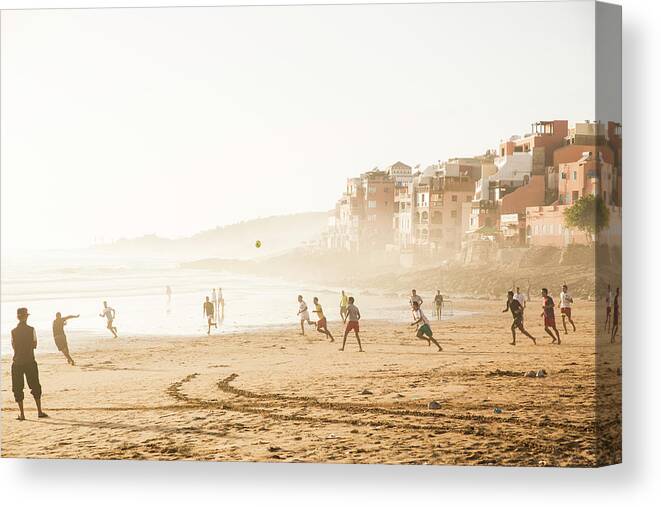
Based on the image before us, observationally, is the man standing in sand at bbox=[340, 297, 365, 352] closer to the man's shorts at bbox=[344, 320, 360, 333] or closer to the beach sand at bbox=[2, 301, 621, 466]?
the man's shorts at bbox=[344, 320, 360, 333]

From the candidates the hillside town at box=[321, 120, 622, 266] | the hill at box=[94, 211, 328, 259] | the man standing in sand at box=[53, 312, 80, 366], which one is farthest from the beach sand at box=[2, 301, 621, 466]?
the hill at box=[94, 211, 328, 259]

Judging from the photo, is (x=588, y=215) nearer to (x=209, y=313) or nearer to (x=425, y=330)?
(x=425, y=330)

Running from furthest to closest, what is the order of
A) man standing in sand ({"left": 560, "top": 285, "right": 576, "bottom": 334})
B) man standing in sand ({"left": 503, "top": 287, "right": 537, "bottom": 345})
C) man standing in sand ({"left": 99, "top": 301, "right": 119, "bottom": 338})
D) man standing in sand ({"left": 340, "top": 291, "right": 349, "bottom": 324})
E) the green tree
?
man standing in sand ({"left": 99, "top": 301, "right": 119, "bottom": 338}) < man standing in sand ({"left": 340, "top": 291, "right": 349, "bottom": 324}) < man standing in sand ({"left": 503, "top": 287, "right": 537, "bottom": 345}) < man standing in sand ({"left": 560, "top": 285, "right": 576, "bottom": 334}) < the green tree

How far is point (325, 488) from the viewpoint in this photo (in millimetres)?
13594

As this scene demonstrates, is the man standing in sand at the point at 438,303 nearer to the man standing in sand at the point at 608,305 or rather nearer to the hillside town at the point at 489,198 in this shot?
the hillside town at the point at 489,198

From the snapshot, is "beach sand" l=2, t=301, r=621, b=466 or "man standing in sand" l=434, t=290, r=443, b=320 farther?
"man standing in sand" l=434, t=290, r=443, b=320

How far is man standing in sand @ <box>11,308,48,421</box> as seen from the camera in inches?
560

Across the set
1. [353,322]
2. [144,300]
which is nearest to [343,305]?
[353,322]

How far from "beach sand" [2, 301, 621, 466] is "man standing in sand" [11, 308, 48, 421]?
11 cm

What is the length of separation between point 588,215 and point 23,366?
730 cm

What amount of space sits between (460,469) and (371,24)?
5.51 meters

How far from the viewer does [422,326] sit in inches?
557

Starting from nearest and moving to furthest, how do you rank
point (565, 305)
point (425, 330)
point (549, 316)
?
point (565, 305) → point (549, 316) → point (425, 330)

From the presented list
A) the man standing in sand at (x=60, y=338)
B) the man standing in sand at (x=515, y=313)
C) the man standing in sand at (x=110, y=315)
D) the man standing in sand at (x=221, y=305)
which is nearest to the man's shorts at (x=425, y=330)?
the man standing in sand at (x=515, y=313)
